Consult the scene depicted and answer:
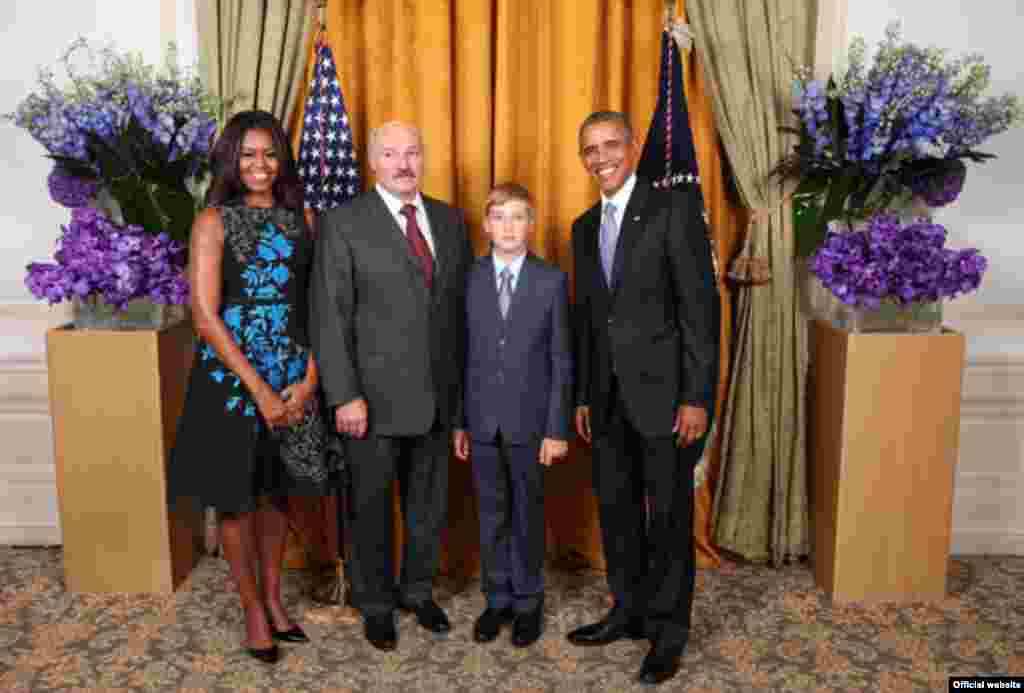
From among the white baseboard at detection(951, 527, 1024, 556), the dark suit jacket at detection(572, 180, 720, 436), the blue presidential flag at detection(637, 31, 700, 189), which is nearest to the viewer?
the dark suit jacket at detection(572, 180, 720, 436)

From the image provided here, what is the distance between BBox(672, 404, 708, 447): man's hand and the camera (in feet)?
8.66

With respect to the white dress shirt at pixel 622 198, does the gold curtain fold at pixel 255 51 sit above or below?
above

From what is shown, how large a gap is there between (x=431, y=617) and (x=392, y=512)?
38 cm

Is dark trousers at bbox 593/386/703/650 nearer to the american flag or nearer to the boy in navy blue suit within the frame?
the boy in navy blue suit

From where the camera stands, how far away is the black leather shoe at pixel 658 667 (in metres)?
2.66

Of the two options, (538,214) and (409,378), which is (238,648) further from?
(538,214)

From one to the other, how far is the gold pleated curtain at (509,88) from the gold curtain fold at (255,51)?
10 centimetres

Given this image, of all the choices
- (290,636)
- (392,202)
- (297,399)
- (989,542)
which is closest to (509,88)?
(392,202)

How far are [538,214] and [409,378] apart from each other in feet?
3.26

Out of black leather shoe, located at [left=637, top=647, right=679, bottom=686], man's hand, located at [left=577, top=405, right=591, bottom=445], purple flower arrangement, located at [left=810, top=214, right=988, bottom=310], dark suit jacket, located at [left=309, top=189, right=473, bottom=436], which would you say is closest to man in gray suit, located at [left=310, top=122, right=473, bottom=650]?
dark suit jacket, located at [left=309, top=189, right=473, bottom=436]

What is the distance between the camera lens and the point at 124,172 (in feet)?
10.3

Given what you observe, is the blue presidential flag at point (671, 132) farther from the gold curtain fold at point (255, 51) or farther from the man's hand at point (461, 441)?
the gold curtain fold at point (255, 51)

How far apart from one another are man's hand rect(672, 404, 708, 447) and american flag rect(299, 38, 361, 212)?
4.85ft

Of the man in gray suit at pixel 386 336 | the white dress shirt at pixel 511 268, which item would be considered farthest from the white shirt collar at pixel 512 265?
the man in gray suit at pixel 386 336
